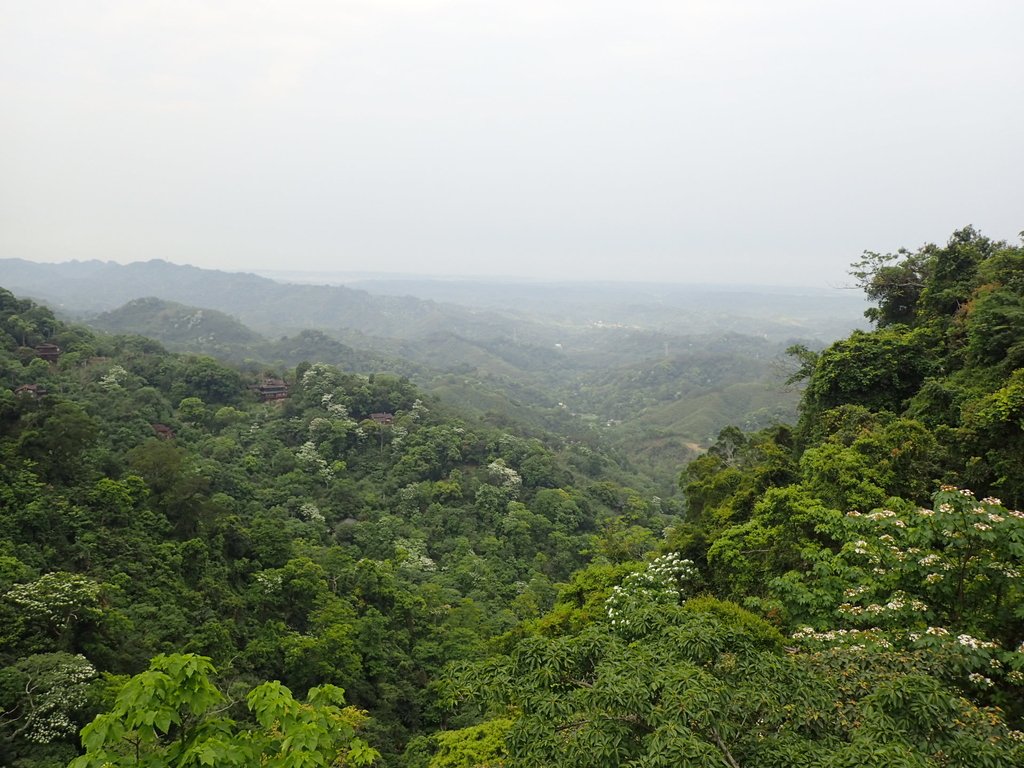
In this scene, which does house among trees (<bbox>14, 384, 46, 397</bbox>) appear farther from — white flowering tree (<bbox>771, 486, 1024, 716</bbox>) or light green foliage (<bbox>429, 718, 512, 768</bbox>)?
white flowering tree (<bbox>771, 486, 1024, 716</bbox>)

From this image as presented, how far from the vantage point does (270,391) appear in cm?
4203

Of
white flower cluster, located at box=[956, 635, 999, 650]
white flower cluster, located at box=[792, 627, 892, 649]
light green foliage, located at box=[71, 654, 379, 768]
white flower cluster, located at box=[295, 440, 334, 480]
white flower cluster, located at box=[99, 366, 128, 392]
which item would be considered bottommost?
white flower cluster, located at box=[295, 440, 334, 480]

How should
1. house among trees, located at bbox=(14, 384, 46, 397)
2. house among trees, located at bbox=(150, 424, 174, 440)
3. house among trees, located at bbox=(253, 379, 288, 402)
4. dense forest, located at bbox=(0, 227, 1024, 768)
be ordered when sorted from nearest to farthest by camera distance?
dense forest, located at bbox=(0, 227, 1024, 768), house among trees, located at bbox=(14, 384, 46, 397), house among trees, located at bbox=(150, 424, 174, 440), house among trees, located at bbox=(253, 379, 288, 402)

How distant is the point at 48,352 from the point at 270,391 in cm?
1321

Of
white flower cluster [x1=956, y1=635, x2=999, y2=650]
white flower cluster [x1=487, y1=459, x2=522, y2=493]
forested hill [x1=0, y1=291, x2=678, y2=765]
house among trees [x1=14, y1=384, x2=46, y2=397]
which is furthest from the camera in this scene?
white flower cluster [x1=487, y1=459, x2=522, y2=493]

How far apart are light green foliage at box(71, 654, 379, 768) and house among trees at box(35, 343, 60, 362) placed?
39.9 m

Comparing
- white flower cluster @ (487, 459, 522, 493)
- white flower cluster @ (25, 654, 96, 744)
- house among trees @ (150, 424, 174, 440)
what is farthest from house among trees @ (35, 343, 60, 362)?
white flower cluster @ (25, 654, 96, 744)

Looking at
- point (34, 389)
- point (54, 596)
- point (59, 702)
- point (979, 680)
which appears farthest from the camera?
point (34, 389)

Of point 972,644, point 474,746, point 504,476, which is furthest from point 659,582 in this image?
point 504,476

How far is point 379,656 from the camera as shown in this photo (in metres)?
17.0

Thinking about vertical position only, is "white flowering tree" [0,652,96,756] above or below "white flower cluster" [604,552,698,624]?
below

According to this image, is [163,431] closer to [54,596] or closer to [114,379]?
[114,379]

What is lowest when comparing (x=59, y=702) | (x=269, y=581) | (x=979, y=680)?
(x=269, y=581)

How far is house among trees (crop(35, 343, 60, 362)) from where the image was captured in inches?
1332
